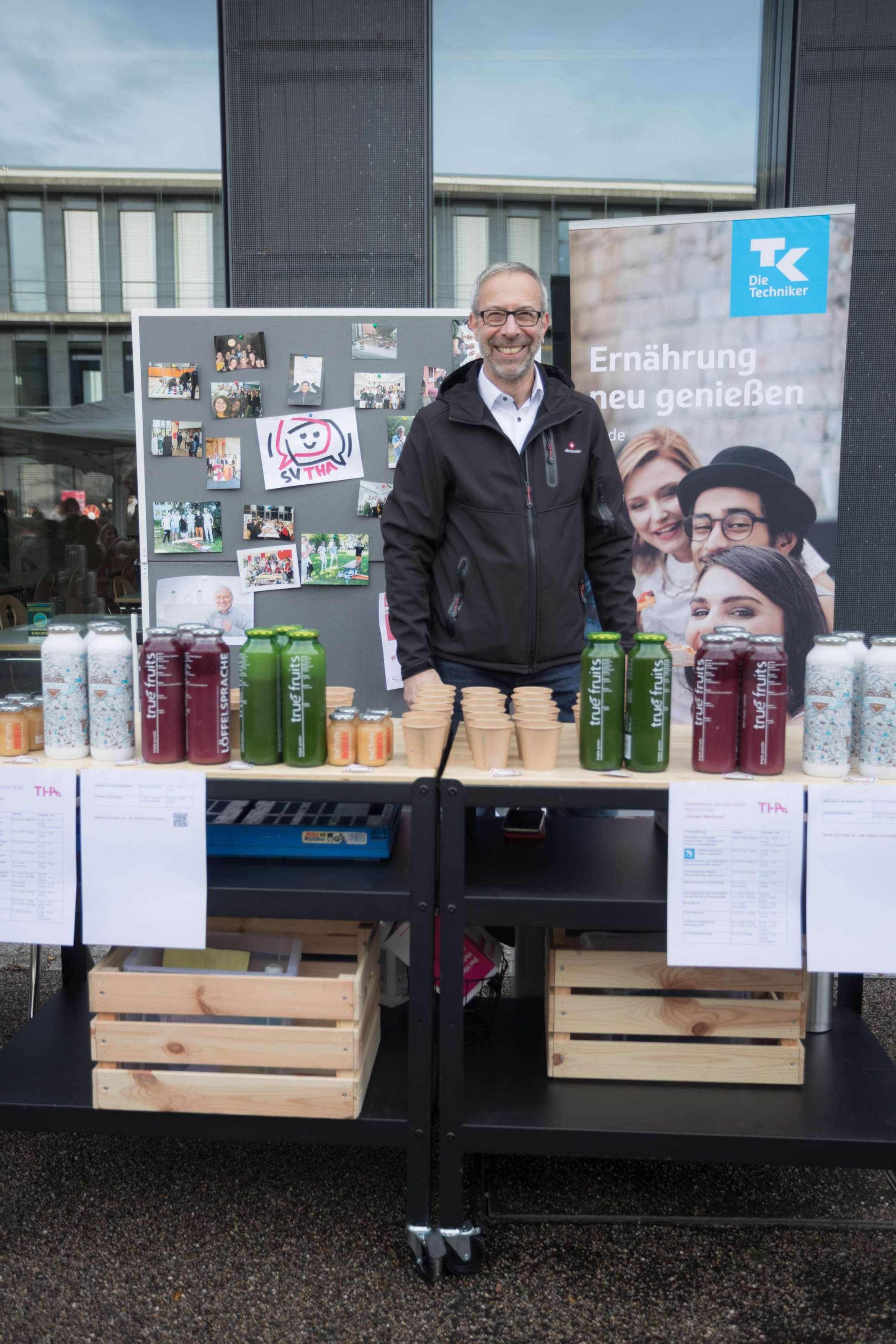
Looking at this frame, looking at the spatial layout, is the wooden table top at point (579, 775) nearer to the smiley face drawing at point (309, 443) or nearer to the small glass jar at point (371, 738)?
the small glass jar at point (371, 738)

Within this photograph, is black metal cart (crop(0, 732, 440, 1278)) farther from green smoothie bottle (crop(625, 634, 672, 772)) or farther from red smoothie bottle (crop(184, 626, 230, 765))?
green smoothie bottle (crop(625, 634, 672, 772))

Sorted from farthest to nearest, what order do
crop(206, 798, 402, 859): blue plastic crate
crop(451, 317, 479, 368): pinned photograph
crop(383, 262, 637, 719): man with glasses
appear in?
crop(451, 317, 479, 368): pinned photograph, crop(383, 262, 637, 719): man with glasses, crop(206, 798, 402, 859): blue plastic crate

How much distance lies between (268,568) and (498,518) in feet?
4.49

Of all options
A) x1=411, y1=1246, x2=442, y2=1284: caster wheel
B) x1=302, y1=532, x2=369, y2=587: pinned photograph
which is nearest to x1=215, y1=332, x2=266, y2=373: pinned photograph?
x1=302, y1=532, x2=369, y2=587: pinned photograph

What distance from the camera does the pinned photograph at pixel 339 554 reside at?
3.49 metres

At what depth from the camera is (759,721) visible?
1.71m

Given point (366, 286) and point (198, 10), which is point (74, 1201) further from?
point (198, 10)

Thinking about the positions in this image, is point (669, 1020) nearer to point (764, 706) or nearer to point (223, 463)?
point (764, 706)

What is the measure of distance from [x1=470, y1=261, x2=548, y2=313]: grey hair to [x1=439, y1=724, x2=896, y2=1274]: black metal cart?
1063mm

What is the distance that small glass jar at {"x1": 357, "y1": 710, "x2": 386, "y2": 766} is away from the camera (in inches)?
70.5

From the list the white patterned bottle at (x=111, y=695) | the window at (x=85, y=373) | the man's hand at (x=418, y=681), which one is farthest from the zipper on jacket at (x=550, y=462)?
the window at (x=85, y=373)

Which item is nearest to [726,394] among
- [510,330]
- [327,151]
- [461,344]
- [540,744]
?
[461,344]

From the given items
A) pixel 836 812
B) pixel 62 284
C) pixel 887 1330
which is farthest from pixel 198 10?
pixel 887 1330

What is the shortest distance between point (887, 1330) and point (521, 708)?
1230 millimetres
